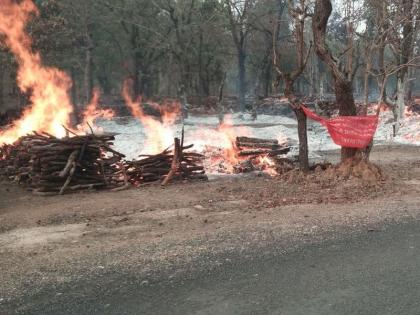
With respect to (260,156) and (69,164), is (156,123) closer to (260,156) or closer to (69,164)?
(260,156)

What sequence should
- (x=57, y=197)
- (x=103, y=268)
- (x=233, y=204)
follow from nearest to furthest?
(x=103, y=268) < (x=233, y=204) < (x=57, y=197)

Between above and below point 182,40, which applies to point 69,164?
below

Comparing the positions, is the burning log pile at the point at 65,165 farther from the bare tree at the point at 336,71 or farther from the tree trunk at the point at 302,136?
the bare tree at the point at 336,71

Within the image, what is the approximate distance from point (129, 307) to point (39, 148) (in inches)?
321

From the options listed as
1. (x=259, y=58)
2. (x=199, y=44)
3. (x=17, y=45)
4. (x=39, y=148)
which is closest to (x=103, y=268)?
(x=39, y=148)

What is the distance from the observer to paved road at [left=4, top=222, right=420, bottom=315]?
5047mm

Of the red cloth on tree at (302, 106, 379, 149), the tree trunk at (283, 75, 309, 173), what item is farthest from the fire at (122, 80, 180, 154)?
the red cloth on tree at (302, 106, 379, 149)

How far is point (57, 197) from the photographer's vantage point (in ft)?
39.0

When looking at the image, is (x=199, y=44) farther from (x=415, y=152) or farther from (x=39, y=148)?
(x=39, y=148)

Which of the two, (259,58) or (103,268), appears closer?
(103,268)

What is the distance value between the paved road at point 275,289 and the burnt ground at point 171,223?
0.87 feet

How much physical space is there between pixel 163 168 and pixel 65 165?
8.56 feet

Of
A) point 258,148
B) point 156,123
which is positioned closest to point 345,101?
point 258,148

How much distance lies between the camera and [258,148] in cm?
1633
